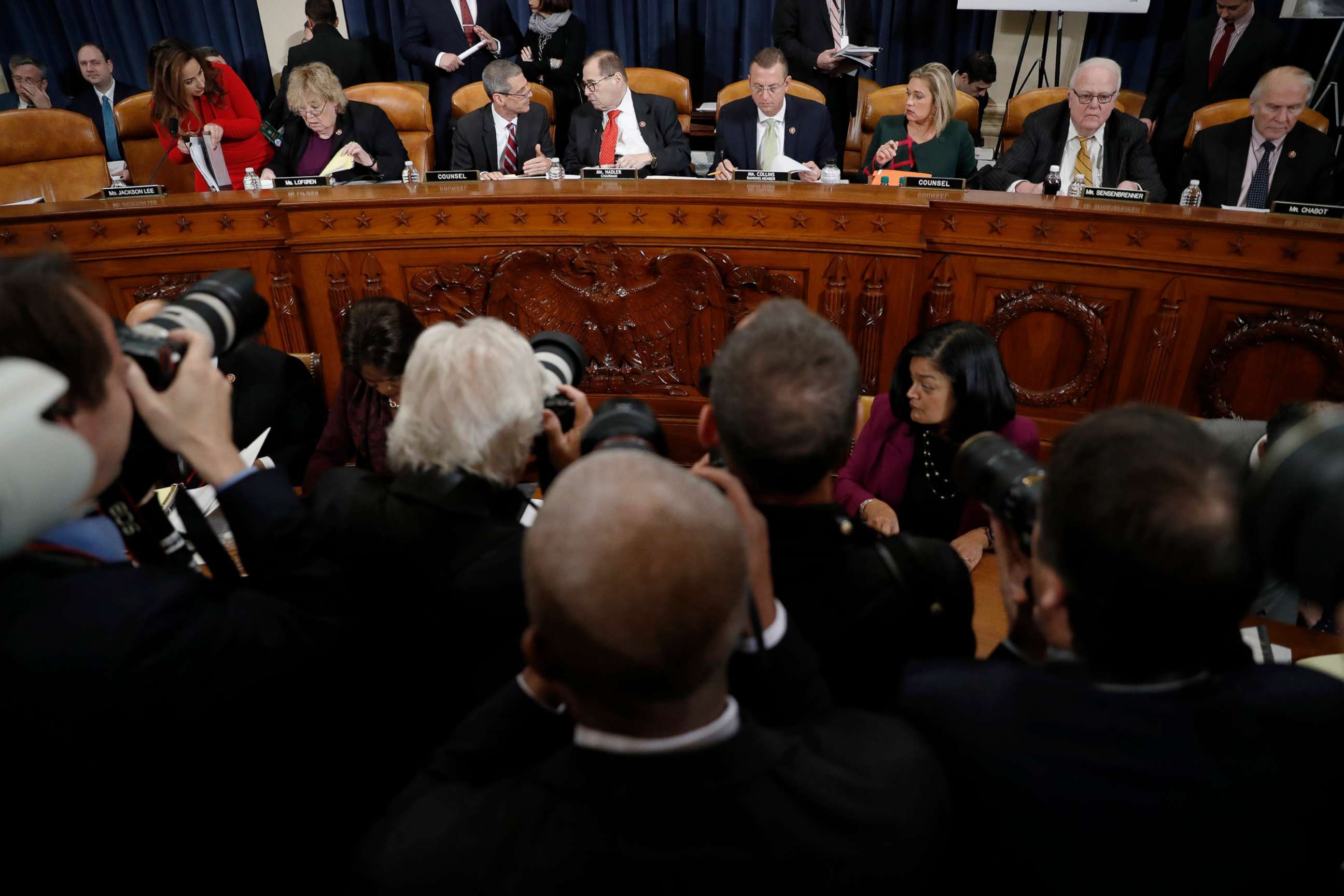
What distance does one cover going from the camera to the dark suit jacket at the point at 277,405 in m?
2.19

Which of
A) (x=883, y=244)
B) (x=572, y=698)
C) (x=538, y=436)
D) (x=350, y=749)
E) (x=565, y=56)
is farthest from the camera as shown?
(x=565, y=56)

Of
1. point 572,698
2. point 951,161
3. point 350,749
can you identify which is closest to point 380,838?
point 572,698

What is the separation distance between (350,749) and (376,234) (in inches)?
91.6

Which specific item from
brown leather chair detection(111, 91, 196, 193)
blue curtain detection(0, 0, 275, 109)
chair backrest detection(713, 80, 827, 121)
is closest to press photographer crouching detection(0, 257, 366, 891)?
chair backrest detection(713, 80, 827, 121)

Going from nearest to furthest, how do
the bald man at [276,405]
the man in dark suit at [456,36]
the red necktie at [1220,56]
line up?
the bald man at [276,405]
the red necktie at [1220,56]
the man in dark suit at [456,36]

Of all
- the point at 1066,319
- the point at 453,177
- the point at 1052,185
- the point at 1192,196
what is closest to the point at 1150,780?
the point at 1066,319

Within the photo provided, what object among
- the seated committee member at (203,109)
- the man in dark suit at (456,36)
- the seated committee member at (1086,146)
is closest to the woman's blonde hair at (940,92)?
the seated committee member at (1086,146)

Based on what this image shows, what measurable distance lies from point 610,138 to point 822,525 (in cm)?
366

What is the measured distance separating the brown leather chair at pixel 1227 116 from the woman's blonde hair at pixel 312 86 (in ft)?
13.6

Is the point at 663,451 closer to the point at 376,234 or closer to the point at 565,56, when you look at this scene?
the point at 376,234

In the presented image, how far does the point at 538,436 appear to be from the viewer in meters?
1.38

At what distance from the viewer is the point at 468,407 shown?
3.64ft

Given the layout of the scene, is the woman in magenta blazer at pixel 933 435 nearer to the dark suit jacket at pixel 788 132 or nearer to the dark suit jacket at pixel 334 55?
the dark suit jacket at pixel 788 132

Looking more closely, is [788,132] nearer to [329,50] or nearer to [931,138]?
[931,138]
